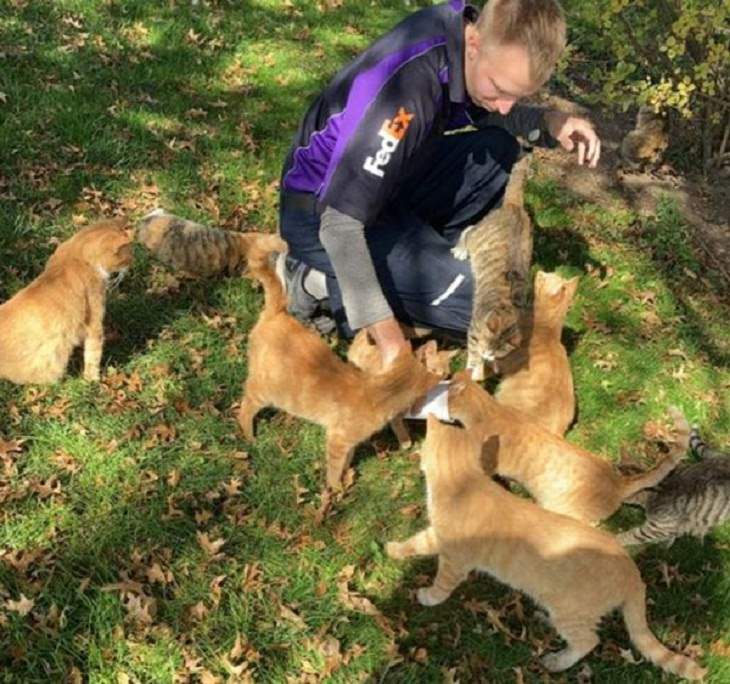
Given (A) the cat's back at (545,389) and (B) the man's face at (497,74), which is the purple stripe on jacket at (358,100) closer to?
(B) the man's face at (497,74)

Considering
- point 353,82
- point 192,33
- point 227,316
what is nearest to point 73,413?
point 227,316

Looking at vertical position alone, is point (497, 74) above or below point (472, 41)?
below

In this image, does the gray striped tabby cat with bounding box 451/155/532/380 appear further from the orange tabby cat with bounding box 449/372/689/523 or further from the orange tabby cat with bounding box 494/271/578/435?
the orange tabby cat with bounding box 449/372/689/523

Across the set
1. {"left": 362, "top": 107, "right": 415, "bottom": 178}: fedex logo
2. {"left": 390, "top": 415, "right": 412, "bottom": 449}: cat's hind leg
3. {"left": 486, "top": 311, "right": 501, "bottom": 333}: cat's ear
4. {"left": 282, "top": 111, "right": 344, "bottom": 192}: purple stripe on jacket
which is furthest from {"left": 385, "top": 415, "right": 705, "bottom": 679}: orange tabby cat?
{"left": 282, "top": 111, "right": 344, "bottom": 192}: purple stripe on jacket

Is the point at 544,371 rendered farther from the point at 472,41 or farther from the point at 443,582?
the point at 472,41

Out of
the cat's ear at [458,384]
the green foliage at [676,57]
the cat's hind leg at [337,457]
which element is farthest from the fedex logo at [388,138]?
the green foliage at [676,57]

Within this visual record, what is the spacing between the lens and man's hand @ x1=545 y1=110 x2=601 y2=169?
4.87m

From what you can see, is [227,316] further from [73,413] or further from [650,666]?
[650,666]

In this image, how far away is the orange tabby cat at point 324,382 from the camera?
4102 millimetres

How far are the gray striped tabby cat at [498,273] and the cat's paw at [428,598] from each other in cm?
149

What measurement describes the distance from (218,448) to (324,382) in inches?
35.8

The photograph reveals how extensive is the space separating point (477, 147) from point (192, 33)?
4199mm

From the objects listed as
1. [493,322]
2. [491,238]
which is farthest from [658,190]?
[493,322]

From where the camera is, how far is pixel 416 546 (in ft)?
13.5
